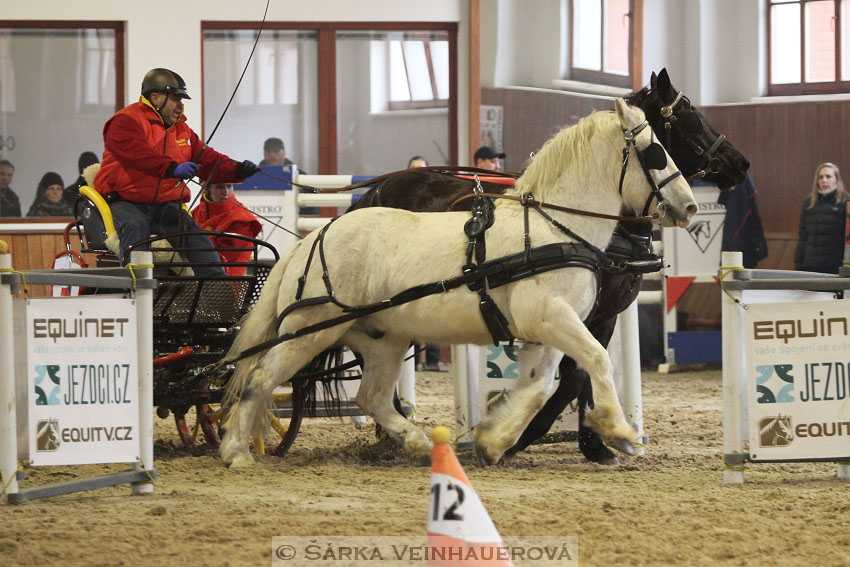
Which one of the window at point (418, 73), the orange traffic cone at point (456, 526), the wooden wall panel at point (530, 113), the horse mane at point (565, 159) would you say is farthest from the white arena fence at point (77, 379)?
the window at point (418, 73)

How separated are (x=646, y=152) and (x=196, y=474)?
2.51m

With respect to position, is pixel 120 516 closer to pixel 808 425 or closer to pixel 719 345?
pixel 808 425

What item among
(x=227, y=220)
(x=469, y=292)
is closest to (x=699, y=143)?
(x=469, y=292)

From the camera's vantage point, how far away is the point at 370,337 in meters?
5.93

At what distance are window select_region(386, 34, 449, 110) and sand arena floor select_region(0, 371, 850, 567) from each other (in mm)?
6501

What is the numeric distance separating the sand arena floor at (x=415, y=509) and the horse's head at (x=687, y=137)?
147 cm

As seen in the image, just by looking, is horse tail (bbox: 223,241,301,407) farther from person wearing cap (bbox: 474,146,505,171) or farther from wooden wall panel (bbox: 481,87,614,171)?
wooden wall panel (bbox: 481,87,614,171)

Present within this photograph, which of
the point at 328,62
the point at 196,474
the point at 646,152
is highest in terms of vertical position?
the point at 328,62

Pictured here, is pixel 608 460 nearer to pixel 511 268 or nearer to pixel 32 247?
pixel 511 268

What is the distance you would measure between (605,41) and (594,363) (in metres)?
8.23

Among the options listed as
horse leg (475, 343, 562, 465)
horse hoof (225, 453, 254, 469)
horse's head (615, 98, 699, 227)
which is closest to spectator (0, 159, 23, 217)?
horse hoof (225, 453, 254, 469)

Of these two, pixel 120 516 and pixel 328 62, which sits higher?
pixel 328 62

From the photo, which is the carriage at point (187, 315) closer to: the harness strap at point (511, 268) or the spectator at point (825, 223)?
the harness strap at point (511, 268)

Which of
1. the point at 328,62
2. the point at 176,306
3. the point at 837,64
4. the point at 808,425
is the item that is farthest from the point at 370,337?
the point at 837,64
